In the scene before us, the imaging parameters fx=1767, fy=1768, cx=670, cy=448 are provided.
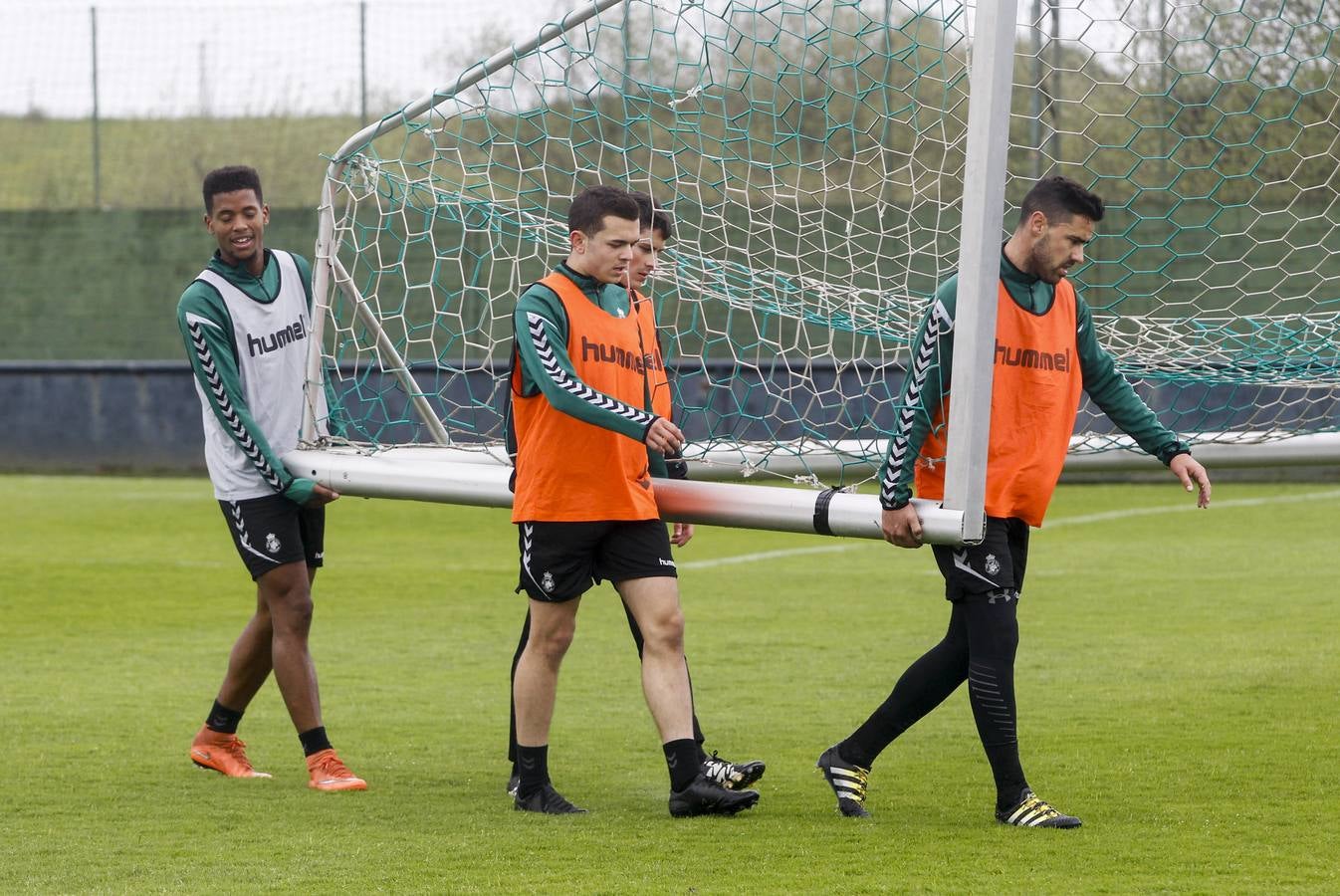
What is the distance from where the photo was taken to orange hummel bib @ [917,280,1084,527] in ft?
16.0

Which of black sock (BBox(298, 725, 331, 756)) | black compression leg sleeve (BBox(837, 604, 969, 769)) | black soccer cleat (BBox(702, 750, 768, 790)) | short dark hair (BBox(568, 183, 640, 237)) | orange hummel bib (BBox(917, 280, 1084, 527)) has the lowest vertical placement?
black sock (BBox(298, 725, 331, 756))

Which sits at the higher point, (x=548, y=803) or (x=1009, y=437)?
(x=1009, y=437)

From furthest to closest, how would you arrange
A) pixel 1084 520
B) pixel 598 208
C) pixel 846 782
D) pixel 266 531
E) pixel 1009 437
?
pixel 1084 520
pixel 266 531
pixel 846 782
pixel 598 208
pixel 1009 437

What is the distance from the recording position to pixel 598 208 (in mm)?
4996

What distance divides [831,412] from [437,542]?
7070mm

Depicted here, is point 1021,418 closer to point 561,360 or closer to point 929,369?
point 929,369

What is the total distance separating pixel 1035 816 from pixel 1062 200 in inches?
66.3

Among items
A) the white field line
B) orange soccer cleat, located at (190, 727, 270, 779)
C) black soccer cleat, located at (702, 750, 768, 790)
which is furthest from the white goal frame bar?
the white field line

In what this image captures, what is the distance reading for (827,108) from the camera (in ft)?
22.7

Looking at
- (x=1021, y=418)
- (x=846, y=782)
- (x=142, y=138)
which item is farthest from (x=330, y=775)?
(x=142, y=138)

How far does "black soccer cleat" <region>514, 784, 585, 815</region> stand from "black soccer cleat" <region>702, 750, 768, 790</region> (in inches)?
15.6

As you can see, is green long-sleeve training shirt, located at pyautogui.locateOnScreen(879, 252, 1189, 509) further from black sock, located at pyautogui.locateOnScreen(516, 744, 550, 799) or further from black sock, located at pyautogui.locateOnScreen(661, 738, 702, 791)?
black sock, located at pyautogui.locateOnScreen(516, 744, 550, 799)

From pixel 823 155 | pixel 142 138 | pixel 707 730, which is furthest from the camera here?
pixel 142 138

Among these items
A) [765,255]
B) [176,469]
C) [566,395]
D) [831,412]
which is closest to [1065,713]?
[831,412]
